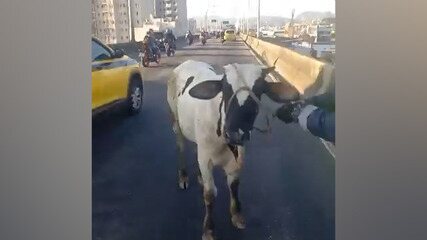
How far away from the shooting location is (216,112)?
213 centimetres

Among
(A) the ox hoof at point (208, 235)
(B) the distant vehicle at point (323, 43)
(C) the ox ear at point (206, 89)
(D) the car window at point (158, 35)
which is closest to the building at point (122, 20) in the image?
(D) the car window at point (158, 35)

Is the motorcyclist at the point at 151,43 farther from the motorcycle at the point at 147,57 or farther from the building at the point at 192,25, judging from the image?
the building at the point at 192,25

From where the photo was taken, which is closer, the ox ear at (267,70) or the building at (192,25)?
the ox ear at (267,70)

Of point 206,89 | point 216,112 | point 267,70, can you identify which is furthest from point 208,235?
point 267,70

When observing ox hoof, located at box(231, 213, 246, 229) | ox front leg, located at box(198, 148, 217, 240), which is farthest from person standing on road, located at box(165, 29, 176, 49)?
ox hoof, located at box(231, 213, 246, 229)

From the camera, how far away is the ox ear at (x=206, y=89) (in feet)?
7.00

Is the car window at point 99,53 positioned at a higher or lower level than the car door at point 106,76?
higher

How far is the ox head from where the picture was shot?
211 centimetres

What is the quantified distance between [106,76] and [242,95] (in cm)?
62

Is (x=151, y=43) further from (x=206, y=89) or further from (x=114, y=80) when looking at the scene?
(x=206, y=89)
